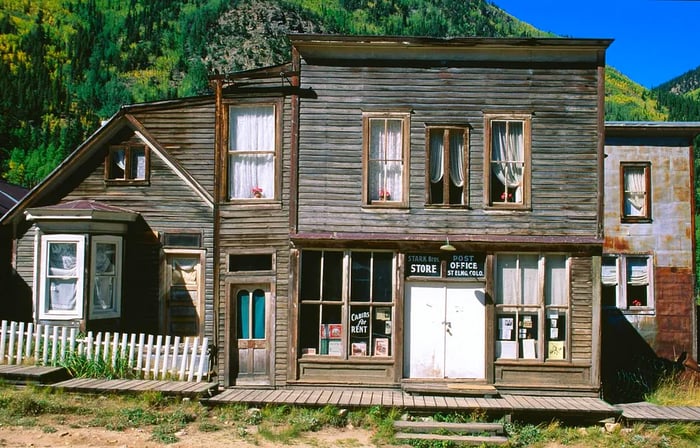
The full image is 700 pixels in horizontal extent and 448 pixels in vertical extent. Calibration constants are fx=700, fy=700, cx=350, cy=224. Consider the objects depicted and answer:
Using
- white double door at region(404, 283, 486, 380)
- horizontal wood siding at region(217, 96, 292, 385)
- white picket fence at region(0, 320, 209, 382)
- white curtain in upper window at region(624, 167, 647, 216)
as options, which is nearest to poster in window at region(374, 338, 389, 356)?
white double door at region(404, 283, 486, 380)

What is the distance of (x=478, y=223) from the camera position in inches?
570

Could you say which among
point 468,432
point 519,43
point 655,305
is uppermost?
point 519,43

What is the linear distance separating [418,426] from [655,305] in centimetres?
1193

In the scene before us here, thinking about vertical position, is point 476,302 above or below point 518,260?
below

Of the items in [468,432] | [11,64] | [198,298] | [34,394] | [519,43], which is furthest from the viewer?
[11,64]

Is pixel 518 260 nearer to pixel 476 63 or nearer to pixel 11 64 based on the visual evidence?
pixel 476 63

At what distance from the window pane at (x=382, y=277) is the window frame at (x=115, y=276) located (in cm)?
588

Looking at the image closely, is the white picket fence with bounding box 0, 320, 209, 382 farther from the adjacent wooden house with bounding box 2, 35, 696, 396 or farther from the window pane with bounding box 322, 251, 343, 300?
the window pane with bounding box 322, 251, 343, 300

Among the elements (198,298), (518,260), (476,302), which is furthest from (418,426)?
(198,298)

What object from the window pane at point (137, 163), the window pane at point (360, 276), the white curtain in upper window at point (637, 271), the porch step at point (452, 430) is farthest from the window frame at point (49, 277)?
the white curtain in upper window at point (637, 271)

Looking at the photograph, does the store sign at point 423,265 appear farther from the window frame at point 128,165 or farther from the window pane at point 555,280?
the window frame at point 128,165

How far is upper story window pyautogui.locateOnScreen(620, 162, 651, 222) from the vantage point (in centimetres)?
2094

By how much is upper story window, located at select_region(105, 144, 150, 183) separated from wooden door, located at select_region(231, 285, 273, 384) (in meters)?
3.96

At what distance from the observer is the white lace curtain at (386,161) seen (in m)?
14.6
